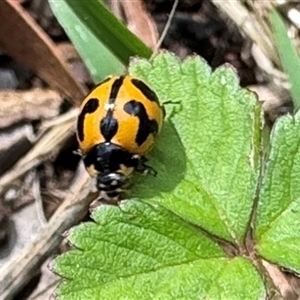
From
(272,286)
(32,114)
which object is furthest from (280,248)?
(32,114)

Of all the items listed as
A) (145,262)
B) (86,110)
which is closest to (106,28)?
(86,110)

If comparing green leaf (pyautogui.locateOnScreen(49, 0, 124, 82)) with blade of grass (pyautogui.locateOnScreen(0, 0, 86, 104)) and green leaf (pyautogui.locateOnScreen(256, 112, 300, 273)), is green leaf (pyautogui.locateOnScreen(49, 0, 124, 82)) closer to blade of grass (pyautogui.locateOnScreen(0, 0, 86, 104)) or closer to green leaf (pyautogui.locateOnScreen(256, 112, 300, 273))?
blade of grass (pyautogui.locateOnScreen(0, 0, 86, 104))

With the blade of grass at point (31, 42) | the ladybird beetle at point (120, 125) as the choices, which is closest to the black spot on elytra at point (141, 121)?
the ladybird beetle at point (120, 125)

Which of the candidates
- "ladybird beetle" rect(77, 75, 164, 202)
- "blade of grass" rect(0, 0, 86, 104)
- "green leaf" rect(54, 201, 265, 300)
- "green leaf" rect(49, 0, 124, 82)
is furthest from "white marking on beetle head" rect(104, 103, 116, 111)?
"blade of grass" rect(0, 0, 86, 104)

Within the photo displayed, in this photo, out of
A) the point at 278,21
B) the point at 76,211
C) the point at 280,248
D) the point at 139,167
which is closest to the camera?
the point at 280,248

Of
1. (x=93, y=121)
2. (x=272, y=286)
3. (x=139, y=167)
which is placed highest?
(x=93, y=121)

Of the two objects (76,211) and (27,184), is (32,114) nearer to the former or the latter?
(27,184)
